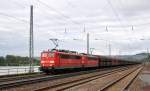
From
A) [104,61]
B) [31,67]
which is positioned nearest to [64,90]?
[31,67]

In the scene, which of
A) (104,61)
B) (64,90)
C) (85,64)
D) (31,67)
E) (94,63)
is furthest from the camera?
(104,61)

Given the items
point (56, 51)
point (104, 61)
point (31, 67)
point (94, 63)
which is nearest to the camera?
point (56, 51)

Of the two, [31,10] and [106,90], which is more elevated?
[31,10]

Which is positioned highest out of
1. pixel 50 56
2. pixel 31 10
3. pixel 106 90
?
pixel 31 10

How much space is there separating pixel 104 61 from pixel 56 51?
3624 cm

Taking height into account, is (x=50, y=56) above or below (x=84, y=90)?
above

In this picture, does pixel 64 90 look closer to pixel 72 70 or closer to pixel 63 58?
pixel 63 58

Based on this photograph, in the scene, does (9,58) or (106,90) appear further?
(9,58)

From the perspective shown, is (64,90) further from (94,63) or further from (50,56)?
(94,63)

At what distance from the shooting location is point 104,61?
75812 millimetres

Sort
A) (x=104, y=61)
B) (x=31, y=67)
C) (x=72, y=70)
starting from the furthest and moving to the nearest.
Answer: (x=104, y=61) < (x=72, y=70) < (x=31, y=67)

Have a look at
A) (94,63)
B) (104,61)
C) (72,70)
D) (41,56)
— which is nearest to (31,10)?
(41,56)

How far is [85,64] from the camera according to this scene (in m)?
54.4

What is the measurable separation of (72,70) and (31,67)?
702 cm
